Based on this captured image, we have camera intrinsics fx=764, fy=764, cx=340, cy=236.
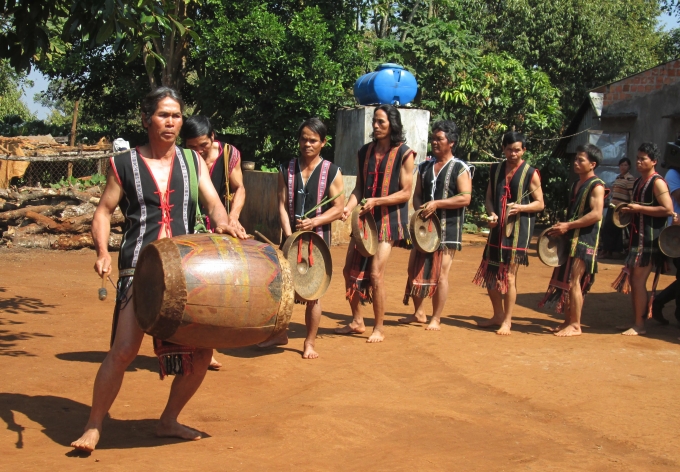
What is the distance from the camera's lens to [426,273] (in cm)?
736

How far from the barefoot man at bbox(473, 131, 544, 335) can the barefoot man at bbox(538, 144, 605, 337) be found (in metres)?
0.30

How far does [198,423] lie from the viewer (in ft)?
14.8

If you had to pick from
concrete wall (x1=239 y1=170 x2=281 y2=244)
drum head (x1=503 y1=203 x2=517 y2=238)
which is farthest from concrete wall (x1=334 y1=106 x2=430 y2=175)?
drum head (x1=503 y1=203 x2=517 y2=238)

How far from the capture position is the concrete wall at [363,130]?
14.3 meters

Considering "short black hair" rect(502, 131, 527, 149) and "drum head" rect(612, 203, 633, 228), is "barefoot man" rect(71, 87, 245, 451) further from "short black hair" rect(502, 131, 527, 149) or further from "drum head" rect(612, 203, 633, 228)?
"drum head" rect(612, 203, 633, 228)

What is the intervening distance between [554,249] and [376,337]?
2.02 m

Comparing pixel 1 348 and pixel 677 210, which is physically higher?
pixel 677 210

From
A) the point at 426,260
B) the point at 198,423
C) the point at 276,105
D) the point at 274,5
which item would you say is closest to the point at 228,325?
the point at 198,423

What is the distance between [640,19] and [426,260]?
24.3 meters

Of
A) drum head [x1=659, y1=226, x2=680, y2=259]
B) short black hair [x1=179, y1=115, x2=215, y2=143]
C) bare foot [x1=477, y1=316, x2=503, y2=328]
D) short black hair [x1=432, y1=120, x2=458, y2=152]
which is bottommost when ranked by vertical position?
bare foot [x1=477, y1=316, x2=503, y2=328]

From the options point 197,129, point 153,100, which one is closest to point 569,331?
point 197,129

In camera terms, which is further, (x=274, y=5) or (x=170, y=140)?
(x=274, y=5)

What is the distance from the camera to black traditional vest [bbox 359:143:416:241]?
6836mm

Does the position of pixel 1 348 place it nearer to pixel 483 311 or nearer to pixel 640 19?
pixel 483 311
